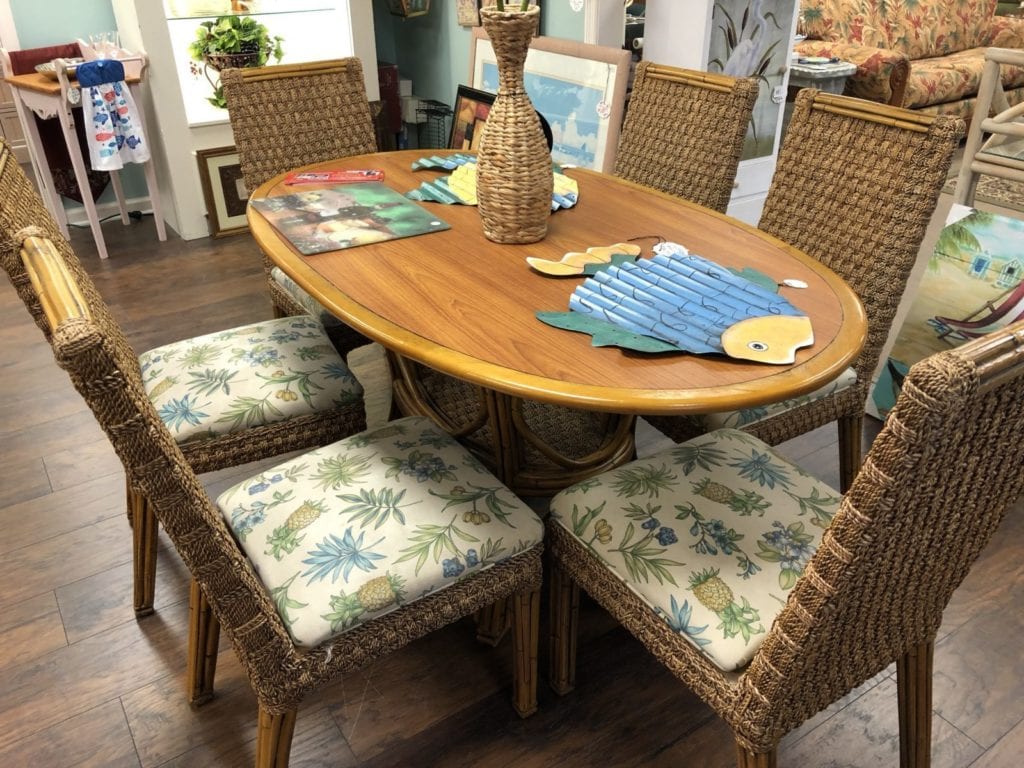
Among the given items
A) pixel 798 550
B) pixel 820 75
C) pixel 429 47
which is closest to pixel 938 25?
pixel 820 75

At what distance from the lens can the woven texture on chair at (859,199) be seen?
1660 mm

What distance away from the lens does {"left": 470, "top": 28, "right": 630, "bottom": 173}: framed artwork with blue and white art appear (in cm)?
256

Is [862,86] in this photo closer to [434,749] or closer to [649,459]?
[649,459]

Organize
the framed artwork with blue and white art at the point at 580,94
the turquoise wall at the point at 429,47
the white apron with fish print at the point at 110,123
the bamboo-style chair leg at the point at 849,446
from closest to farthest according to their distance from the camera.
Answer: the bamboo-style chair leg at the point at 849,446, the framed artwork with blue and white art at the point at 580,94, the white apron with fish print at the point at 110,123, the turquoise wall at the point at 429,47

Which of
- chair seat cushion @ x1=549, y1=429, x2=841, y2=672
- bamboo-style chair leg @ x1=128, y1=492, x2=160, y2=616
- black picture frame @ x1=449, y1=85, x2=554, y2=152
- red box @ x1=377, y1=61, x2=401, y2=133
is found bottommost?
bamboo-style chair leg @ x1=128, y1=492, x2=160, y2=616

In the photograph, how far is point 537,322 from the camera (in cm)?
132

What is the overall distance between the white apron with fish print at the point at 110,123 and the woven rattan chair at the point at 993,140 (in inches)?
137

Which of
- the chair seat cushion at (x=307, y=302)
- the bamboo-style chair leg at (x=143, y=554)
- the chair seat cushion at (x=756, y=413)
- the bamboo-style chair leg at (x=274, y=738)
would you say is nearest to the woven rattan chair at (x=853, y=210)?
the chair seat cushion at (x=756, y=413)

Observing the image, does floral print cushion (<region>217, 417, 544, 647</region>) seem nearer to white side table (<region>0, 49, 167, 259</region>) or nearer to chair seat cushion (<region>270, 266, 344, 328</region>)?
chair seat cushion (<region>270, 266, 344, 328</region>)

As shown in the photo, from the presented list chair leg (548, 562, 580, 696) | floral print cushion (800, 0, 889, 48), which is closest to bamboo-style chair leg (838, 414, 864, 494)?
chair leg (548, 562, 580, 696)

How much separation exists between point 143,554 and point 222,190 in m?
2.42

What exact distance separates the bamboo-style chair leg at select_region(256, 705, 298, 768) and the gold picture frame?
9.26ft

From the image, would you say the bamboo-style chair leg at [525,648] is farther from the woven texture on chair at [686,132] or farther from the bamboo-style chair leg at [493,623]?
the woven texture on chair at [686,132]

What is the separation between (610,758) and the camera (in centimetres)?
146
